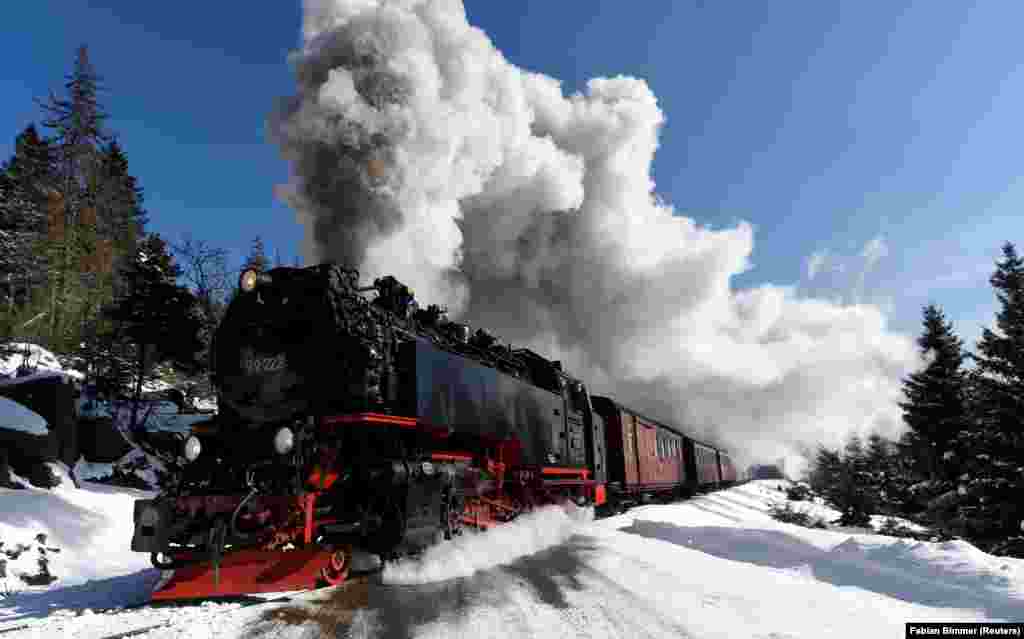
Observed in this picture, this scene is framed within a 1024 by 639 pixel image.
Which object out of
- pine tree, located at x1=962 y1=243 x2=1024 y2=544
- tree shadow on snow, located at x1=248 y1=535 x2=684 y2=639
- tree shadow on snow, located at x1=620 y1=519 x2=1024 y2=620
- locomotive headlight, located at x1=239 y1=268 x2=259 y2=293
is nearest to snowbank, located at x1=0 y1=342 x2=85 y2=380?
locomotive headlight, located at x1=239 y1=268 x2=259 y2=293

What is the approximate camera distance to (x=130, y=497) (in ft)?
42.4

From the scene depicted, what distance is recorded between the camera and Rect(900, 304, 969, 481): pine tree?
1434cm

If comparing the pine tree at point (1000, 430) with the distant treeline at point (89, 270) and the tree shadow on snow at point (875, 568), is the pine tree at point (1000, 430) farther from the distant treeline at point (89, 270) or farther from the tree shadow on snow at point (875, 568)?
the distant treeline at point (89, 270)

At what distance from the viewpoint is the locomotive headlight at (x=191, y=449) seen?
5.35 m

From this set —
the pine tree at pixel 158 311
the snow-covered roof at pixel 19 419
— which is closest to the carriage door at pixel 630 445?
the snow-covered roof at pixel 19 419

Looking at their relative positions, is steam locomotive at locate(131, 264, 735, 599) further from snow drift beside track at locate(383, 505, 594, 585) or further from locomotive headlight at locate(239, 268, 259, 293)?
snow drift beside track at locate(383, 505, 594, 585)

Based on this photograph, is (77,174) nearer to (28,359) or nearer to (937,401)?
(28,359)

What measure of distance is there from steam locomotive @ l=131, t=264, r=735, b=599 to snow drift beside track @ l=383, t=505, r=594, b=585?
178mm

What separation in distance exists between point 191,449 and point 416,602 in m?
2.58

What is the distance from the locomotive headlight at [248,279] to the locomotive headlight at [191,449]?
5.21 ft

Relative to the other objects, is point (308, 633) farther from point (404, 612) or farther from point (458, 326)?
point (458, 326)

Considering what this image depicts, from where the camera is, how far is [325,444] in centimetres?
527

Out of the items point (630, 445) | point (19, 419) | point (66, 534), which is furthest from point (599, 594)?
point (19, 419)

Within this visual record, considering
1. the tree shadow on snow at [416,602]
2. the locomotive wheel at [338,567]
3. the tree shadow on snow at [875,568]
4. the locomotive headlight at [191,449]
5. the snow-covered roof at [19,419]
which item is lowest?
the tree shadow on snow at [875,568]
